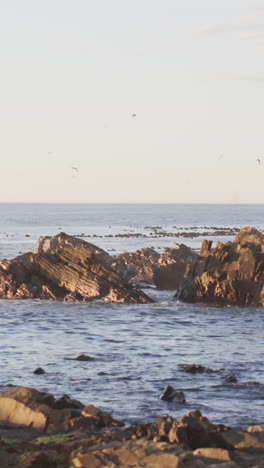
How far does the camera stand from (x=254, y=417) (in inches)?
754

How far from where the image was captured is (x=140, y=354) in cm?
→ 2784

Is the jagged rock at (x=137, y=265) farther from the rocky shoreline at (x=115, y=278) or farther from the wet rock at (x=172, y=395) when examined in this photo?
the wet rock at (x=172, y=395)

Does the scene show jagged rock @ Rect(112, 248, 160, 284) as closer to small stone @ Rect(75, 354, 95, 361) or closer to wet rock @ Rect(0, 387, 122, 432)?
small stone @ Rect(75, 354, 95, 361)

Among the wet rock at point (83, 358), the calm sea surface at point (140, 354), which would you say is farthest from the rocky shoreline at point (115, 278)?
the wet rock at point (83, 358)

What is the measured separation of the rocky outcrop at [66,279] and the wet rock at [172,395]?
21.8 metres

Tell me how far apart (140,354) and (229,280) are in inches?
632

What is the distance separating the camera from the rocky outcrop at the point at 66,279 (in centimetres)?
4356

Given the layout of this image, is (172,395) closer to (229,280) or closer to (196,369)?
(196,369)

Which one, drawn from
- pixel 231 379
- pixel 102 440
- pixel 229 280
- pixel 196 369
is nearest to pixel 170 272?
pixel 229 280

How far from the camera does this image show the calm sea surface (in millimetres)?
20734

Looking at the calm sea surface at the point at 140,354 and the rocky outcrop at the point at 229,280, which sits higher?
the rocky outcrop at the point at 229,280

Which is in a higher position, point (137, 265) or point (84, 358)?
point (137, 265)

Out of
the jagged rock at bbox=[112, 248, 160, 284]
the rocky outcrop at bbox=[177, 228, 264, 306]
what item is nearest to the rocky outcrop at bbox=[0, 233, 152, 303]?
the rocky outcrop at bbox=[177, 228, 264, 306]

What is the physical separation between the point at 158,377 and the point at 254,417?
16.7 feet
